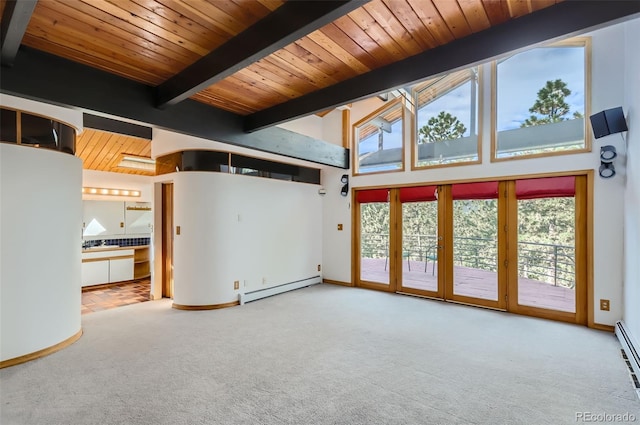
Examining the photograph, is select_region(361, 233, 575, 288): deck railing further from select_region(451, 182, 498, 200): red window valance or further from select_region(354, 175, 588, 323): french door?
select_region(451, 182, 498, 200): red window valance

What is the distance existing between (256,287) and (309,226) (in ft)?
6.02

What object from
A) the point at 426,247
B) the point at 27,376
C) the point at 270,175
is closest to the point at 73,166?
the point at 27,376

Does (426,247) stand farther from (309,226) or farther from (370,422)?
(370,422)

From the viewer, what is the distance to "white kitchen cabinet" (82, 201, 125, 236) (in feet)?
22.4

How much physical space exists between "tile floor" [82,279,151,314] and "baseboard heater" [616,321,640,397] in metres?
6.65

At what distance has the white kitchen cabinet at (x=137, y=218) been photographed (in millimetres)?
7445

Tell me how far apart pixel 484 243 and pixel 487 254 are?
0.60ft

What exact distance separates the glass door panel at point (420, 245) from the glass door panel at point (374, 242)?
38 centimetres

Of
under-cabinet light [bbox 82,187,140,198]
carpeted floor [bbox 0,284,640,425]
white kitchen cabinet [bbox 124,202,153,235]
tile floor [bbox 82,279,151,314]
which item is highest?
under-cabinet light [bbox 82,187,140,198]

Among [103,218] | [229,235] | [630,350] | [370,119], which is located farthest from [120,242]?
[630,350]

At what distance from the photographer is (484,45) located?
2.20 meters

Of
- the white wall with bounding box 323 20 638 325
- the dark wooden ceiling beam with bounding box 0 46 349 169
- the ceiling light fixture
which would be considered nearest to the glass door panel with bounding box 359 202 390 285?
the white wall with bounding box 323 20 638 325

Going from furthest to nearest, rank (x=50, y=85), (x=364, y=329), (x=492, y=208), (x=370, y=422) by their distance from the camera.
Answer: (x=492, y=208), (x=364, y=329), (x=50, y=85), (x=370, y=422)

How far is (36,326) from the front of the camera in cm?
318
